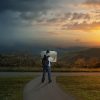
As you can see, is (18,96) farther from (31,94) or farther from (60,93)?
(60,93)

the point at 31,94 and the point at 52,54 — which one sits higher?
the point at 52,54

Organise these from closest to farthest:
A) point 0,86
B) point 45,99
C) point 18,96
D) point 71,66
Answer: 1. point 45,99
2. point 18,96
3. point 0,86
4. point 71,66

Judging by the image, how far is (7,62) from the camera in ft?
161

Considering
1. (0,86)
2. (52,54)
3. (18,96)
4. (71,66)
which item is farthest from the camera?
(71,66)

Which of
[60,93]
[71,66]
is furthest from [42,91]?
[71,66]

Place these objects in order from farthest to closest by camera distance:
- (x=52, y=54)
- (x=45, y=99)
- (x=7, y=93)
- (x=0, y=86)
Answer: (x=52, y=54)
(x=0, y=86)
(x=7, y=93)
(x=45, y=99)

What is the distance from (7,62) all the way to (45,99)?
99.4 ft

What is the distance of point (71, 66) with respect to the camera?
48.4 metres

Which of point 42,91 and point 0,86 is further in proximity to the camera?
point 0,86

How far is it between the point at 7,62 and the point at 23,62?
191 cm

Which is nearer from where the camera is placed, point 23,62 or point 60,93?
point 60,93

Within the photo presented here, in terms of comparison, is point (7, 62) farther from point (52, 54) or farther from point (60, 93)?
point (60, 93)

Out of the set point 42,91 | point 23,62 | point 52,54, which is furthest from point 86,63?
point 42,91

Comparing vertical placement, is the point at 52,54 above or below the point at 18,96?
above
